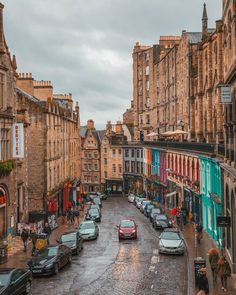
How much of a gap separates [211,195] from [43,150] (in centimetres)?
1926

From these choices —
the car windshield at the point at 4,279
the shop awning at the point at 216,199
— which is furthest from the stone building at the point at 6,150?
the shop awning at the point at 216,199

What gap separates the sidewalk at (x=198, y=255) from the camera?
19.1 m

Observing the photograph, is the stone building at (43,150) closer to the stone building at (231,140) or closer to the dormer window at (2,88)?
the dormer window at (2,88)

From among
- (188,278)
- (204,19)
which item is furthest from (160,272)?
(204,19)

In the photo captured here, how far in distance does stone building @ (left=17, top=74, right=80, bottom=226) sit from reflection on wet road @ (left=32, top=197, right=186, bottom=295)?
11544mm

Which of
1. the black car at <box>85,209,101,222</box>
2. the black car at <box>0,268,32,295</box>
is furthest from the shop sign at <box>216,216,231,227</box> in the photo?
the black car at <box>85,209,101,222</box>

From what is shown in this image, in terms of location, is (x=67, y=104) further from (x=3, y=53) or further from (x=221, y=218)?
(x=221, y=218)

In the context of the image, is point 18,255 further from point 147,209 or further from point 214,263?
point 147,209

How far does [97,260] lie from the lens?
2588 centimetres

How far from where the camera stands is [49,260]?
72.5 ft

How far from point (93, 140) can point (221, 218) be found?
73.8m

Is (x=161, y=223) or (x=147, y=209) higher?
(x=161, y=223)

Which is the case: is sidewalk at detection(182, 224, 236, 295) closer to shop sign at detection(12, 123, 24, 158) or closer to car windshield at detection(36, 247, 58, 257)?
car windshield at detection(36, 247, 58, 257)

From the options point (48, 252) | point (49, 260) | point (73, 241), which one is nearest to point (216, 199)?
point (73, 241)
